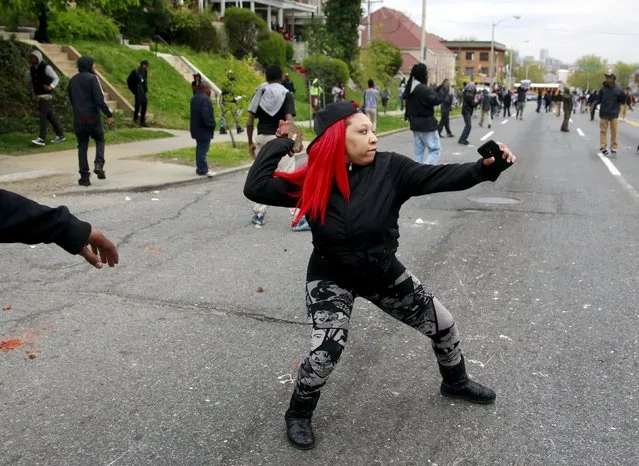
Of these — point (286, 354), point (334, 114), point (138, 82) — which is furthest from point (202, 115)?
point (334, 114)

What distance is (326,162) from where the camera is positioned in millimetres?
3102

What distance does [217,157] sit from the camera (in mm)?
14133

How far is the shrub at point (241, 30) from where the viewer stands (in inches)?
1383

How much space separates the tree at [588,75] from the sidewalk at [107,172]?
553 ft

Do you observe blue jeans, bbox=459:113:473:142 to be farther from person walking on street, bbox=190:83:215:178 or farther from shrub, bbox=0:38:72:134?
shrub, bbox=0:38:72:134

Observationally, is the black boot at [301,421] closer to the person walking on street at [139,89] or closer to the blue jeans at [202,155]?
the blue jeans at [202,155]

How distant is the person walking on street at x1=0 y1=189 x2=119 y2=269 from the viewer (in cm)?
251

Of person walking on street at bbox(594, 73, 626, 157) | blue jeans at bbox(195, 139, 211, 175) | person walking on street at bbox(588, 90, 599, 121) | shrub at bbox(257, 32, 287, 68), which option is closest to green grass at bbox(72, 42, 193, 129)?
blue jeans at bbox(195, 139, 211, 175)

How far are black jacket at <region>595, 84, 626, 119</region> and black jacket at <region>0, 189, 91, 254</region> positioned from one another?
15.8 metres

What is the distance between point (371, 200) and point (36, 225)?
143 centimetres

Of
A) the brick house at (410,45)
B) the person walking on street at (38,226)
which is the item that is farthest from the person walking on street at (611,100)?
the brick house at (410,45)

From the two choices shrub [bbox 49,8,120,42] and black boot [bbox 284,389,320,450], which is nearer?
black boot [bbox 284,389,320,450]

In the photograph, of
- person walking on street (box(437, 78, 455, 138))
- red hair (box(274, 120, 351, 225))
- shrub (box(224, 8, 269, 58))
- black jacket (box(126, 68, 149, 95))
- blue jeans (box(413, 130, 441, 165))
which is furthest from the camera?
shrub (box(224, 8, 269, 58))

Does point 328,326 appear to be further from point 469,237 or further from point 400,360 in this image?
point 469,237
